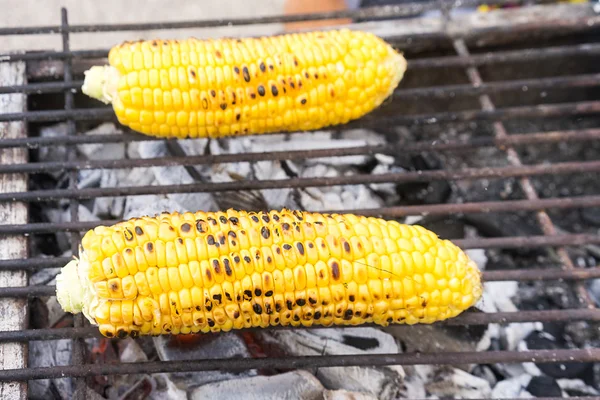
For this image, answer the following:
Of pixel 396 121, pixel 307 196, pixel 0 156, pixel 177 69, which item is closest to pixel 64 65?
pixel 0 156

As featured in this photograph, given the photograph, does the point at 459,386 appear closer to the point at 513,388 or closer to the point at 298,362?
the point at 513,388

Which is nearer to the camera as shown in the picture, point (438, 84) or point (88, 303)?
point (88, 303)

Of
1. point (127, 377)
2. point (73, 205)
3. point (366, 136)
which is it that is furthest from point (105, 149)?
point (366, 136)

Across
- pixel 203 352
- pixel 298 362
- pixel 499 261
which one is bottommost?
pixel 298 362

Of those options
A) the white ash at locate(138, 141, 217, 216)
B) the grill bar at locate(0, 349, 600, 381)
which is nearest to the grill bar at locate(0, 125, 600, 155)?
the white ash at locate(138, 141, 217, 216)

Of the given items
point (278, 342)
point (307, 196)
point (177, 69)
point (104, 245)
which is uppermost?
point (177, 69)

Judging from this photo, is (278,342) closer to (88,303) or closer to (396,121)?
(88,303)

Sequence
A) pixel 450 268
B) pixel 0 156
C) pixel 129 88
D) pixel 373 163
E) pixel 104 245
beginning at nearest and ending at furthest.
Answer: pixel 104 245 → pixel 450 268 → pixel 129 88 → pixel 0 156 → pixel 373 163
